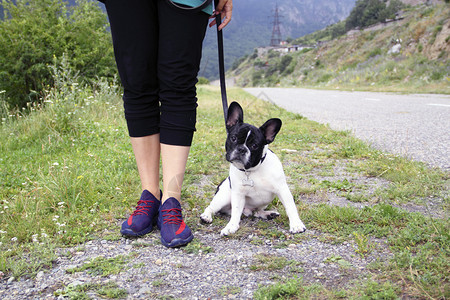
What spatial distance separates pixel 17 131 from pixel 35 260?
398 cm

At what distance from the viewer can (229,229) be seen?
2443 millimetres

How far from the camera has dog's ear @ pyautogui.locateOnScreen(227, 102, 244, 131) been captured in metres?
2.53

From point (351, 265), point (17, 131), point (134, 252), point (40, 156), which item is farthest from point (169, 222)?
point (17, 131)

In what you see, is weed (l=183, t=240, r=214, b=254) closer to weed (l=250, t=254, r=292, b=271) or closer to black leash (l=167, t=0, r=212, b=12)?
weed (l=250, t=254, r=292, b=271)

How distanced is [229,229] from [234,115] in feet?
2.50

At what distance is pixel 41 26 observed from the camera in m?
8.23

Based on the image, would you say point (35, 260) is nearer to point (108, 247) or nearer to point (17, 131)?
point (108, 247)

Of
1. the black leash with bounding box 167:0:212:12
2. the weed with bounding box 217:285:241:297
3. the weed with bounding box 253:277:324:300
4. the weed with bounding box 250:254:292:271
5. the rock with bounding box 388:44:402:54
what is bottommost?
the rock with bounding box 388:44:402:54

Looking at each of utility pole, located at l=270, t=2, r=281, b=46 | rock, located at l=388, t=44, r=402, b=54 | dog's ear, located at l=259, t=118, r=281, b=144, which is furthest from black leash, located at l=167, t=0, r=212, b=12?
utility pole, located at l=270, t=2, r=281, b=46

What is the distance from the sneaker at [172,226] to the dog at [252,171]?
268 millimetres

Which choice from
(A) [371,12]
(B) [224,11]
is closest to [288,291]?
(B) [224,11]

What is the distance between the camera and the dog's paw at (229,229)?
241 centimetres

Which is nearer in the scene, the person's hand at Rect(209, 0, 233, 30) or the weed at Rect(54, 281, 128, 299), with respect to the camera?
the weed at Rect(54, 281, 128, 299)

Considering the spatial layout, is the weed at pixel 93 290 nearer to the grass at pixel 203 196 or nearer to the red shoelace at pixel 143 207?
the grass at pixel 203 196
